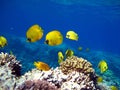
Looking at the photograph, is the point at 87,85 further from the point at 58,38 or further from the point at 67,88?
the point at 58,38

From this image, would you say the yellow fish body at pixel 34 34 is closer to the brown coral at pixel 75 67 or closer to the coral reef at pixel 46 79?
the coral reef at pixel 46 79

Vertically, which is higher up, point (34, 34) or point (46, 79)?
point (34, 34)

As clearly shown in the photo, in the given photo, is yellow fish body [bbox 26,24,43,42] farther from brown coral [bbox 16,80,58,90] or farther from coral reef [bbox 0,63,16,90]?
brown coral [bbox 16,80,58,90]

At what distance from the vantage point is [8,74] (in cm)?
536

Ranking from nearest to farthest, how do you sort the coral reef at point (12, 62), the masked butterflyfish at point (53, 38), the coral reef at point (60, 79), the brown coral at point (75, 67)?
1. the coral reef at point (60, 79)
2. the masked butterflyfish at point (53, 38)
3. the coral reef at point (12, 62)
4. the brown coral at point (75, 67)

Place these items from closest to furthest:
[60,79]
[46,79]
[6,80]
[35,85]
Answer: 1. [35,85]
2. [6,80]
3. [46,79]
4. [60,79]

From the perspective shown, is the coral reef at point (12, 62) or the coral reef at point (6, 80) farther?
the coral reef at point (12, 62)

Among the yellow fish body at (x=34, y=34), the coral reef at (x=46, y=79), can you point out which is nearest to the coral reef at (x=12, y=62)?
the coral reef at (x=46, y=79)

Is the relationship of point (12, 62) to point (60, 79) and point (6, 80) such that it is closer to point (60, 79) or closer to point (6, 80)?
point (6, 80)

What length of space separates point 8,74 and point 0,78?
26 centimetres

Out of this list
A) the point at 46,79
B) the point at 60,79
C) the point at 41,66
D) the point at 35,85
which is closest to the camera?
the point at 35,85

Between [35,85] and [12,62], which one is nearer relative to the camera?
[35,85]

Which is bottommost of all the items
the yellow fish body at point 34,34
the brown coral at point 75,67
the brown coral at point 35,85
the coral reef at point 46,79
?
the brown coral at point 35,85

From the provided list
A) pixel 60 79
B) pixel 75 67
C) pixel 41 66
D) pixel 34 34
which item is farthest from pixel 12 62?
pixel 75 67
